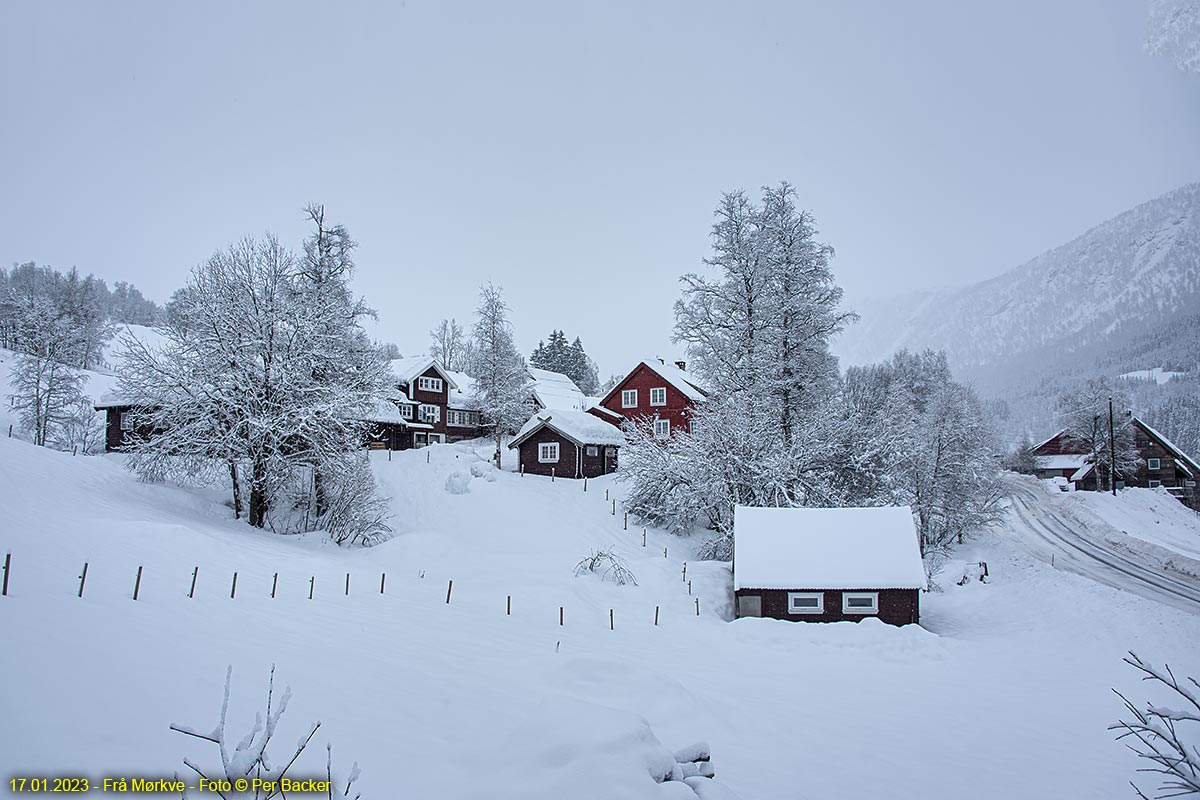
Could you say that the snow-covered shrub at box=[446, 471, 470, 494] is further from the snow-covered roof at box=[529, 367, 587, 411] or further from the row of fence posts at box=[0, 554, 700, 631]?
the snow-covered roof at box=[529, 367, 587, 411]

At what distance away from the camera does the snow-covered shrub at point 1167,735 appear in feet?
14.2

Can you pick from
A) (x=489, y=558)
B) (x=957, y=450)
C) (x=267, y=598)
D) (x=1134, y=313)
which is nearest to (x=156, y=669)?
(x=267, y=598)

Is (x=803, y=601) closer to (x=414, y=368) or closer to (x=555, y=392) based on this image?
(x=414, y=368)

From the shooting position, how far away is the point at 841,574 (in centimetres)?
2169

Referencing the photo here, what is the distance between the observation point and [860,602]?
70.8 feet

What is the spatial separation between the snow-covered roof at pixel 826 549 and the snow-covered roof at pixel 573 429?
54.4ft

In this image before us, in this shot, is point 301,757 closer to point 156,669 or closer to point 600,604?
point 156,669

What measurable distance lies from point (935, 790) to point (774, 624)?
1094 cm

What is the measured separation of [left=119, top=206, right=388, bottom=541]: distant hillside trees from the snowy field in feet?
6.91

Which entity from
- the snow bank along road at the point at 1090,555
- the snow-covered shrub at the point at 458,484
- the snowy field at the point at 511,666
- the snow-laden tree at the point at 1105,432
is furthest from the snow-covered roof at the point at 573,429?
the snow-laden tree at the point at 1105,432

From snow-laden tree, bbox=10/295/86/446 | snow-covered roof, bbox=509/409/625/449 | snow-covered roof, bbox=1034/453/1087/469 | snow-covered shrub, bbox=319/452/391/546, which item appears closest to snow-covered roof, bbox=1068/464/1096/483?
snow-covered roof, bbox=1034/453/1087/469

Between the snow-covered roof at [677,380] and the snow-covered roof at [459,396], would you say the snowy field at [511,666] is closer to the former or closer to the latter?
the snow-covered roof at [677,380]

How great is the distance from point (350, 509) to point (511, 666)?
15001 mm

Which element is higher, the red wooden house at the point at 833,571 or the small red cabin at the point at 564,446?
the small red cabin at the point at 564,446
